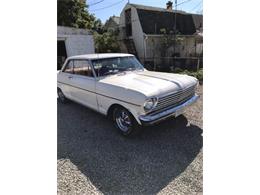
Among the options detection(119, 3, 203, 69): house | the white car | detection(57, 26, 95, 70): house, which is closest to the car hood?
the white car

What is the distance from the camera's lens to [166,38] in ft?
43.9

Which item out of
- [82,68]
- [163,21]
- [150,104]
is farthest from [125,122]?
[163,21]

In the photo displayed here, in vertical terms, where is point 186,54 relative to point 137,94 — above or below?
above

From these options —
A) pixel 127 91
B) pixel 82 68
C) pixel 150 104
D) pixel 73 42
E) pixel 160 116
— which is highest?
pixel 73 42

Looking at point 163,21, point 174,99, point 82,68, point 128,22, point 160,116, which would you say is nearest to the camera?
point 160,116

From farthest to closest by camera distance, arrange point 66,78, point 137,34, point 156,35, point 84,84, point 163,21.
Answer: point 163,21 → point 137,34 → point 156,35 → point 66,78 → point 84,84

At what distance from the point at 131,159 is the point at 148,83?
126 cm

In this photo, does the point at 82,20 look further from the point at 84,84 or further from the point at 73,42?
the point at 84,84

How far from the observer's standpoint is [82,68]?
14.4 feet

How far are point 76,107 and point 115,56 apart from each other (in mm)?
1874
